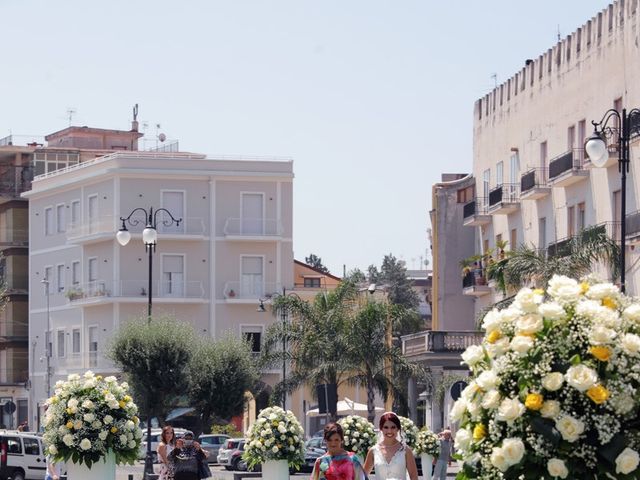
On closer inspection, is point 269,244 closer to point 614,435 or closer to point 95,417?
point 95,417

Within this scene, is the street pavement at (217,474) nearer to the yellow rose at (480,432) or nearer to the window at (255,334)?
the window at (255,334)

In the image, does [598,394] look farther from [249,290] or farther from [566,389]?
[249,290]

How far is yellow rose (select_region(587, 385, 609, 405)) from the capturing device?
923cm

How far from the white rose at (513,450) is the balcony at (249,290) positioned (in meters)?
70.1

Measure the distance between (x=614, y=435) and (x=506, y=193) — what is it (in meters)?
45.1

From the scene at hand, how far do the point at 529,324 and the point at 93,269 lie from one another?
7257 cm

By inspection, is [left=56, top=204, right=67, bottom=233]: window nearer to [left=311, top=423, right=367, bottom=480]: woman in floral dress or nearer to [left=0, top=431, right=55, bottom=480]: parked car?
[left=0, top=431, right=55, bottom=480]: parked car

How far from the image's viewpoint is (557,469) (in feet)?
30.5

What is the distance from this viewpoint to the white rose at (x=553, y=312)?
947cm

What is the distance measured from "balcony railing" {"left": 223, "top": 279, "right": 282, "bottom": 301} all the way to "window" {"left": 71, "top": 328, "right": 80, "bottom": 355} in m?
7.99

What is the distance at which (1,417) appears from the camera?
288 ft

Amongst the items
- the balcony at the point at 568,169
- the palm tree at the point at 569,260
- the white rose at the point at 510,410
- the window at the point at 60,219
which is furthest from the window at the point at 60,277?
the white rose at the point at 510,410

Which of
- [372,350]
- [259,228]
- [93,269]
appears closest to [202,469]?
A: [372,350]

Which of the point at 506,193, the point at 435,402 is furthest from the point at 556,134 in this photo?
the point at 435,402
